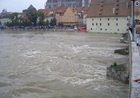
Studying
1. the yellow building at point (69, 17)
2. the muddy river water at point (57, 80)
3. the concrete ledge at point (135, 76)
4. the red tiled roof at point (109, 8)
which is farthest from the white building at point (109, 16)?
the concrete ledge at point (135, 76)

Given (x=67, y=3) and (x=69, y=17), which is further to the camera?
(x=67, y=3)

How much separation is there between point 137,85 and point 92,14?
51789mm

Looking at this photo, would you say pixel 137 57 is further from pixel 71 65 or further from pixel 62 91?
pixel 71 65

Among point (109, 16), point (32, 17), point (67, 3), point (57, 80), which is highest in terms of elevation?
point (67, 3)

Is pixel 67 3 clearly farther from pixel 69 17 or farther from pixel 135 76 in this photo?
pixel 135 76

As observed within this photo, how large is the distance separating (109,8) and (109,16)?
6.32 feet

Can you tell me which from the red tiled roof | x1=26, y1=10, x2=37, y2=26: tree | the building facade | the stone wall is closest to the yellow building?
x1=26, y1=10, x2=37, y2=26: tree

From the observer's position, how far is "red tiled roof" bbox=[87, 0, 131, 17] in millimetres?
53688


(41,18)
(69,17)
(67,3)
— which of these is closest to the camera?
(41,18)

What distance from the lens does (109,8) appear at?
184 feet

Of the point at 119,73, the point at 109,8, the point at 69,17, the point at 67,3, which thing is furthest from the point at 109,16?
the point at 67,3

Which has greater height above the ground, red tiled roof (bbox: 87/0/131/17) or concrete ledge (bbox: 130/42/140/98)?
red tiled roof (bbox: 87/0/131/17)

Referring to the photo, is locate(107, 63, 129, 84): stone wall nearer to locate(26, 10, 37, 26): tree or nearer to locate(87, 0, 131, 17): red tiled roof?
locate(87, 0, 131, 17): red tiled roof

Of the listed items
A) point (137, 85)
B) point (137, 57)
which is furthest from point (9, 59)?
point (137, 85)
